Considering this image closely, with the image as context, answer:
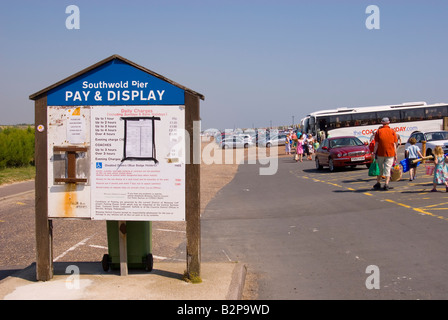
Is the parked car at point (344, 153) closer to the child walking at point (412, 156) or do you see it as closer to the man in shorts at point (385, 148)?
the child walking at point (412, 156)

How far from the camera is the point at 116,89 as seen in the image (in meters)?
6.29

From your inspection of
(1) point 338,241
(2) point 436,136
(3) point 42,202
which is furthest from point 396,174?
(3) point 42,202

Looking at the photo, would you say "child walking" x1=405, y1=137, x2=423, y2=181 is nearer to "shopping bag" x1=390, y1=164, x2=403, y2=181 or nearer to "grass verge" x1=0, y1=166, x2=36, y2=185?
"shopping bag" x1=390, y1=164, x2=403, y2=181

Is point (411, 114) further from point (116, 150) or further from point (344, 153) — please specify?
point (116, 150)

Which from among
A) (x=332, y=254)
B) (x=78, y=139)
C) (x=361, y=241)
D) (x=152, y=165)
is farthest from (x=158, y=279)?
(x=361, y=241)

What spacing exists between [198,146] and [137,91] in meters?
0.98

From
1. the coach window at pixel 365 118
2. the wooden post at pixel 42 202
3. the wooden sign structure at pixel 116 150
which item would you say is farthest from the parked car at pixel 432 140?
the wooden post at pixel 42 202

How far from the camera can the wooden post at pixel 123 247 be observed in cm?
642

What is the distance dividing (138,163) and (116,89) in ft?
3.00

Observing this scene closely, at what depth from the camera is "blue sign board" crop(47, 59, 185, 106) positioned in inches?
245

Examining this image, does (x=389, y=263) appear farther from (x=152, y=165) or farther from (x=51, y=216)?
(x=51, y=216)

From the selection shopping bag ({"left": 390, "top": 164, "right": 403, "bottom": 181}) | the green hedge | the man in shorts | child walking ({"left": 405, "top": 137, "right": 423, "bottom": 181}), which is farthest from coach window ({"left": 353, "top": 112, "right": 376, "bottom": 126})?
the man in shorts

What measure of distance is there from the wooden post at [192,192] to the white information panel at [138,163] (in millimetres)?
65

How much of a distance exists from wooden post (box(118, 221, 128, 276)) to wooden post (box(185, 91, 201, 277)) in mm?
826
